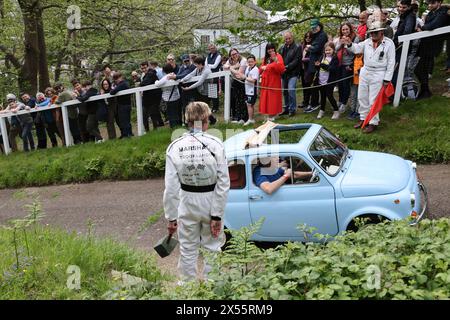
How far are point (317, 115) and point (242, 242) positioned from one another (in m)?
7.78

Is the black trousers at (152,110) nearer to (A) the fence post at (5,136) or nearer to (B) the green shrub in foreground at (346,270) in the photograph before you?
(A) the fence post at (5,136)

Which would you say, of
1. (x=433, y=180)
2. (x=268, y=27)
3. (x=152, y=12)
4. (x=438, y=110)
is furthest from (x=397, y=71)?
(x=152, y=12)

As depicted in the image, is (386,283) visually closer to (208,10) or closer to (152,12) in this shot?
(152,12)

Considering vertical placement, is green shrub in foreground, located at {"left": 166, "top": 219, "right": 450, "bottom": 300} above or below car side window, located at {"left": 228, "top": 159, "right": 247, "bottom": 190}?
above

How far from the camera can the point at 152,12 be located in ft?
57.5

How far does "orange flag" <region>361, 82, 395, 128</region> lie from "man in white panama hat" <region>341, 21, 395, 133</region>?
9cm

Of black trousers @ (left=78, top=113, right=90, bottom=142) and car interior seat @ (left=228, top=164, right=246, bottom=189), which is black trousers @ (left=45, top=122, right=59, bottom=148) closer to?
black trousers @ (left=78, top=113, right=90, bottom=142)

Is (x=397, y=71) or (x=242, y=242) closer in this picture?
(x=242, y=242)

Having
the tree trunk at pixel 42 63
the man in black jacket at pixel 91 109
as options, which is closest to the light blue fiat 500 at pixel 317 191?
the man in black jacket at pixel 91 109

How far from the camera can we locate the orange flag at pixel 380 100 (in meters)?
9.58

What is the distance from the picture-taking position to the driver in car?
21.3ft

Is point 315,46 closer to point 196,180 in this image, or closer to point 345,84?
point 345,84

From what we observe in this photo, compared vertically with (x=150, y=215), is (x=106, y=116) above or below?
above

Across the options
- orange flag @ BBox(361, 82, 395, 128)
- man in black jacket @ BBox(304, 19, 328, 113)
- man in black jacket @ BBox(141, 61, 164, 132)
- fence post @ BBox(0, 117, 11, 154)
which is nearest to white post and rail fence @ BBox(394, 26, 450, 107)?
orange flag @ BBox(361, 82, 395, 128)
